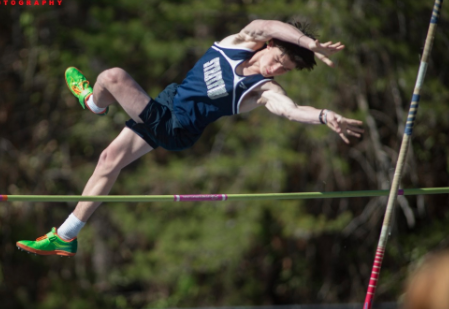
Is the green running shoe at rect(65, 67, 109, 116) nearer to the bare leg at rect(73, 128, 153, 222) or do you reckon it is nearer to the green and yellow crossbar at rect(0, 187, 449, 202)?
the bare leg at rect(73, 128, 153, 222)

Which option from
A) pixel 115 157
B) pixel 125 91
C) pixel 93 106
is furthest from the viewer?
pixel 93 106

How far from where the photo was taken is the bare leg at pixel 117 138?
387 centimetres

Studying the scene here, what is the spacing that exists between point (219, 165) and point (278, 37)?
5149 mm

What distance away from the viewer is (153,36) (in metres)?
9.09

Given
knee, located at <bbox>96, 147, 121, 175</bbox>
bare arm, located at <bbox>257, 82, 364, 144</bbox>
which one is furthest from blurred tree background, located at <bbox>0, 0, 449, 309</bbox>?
knee, located at <bbox>96, 147, 121, 175</bbox>

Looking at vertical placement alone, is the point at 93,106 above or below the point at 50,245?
above

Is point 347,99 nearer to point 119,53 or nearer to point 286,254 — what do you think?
point 286,254

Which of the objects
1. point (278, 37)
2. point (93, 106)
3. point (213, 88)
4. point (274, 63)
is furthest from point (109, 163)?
point (278, 37)

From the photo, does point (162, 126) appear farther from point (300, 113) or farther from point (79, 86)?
point (300, 113)

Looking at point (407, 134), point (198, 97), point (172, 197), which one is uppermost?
point (198, 97)

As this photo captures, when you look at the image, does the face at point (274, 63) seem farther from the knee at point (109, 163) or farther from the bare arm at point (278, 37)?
the knee at point (109, 163)

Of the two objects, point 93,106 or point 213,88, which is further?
point 93,106

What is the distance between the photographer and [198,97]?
396 centimetres

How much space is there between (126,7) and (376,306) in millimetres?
5041
